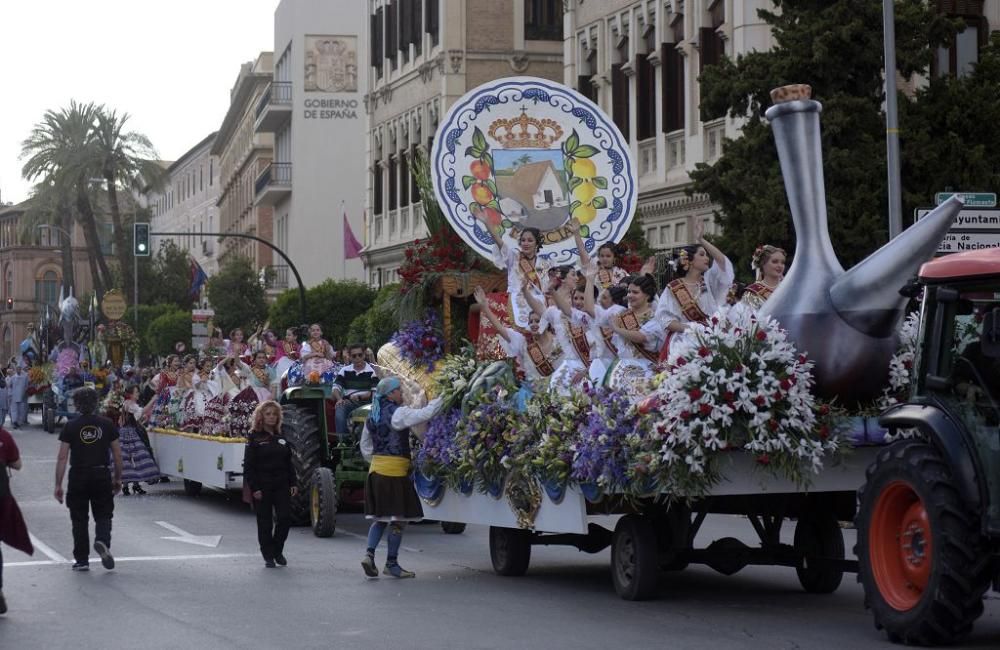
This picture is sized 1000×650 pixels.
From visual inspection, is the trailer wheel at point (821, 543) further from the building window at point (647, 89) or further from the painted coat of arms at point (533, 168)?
the building window at point (647, 89)

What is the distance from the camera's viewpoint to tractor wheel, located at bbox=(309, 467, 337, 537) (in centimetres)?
1983

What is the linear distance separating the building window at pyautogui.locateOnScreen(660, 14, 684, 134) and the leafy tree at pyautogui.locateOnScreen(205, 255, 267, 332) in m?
38.7

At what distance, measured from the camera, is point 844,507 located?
13211 mm

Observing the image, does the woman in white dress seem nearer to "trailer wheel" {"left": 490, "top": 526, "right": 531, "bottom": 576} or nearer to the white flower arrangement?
"trailer wheel" {"left": 490, "top": 526, "right": 531, "bottom": 576}

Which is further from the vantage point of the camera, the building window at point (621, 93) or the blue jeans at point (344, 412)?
the building window at point (621, 93)

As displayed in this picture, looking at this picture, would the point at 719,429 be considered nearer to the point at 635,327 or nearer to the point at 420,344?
the point at 635,327

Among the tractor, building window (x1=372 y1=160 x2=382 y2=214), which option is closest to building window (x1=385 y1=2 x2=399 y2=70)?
building window (x1=372 y1=160 x2=382 y2=214)

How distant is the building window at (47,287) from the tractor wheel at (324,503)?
144401mm

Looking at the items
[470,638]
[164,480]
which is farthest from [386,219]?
[470,638]

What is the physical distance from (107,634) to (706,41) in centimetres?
2603

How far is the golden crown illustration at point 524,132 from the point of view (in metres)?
18.1

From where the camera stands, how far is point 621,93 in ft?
135

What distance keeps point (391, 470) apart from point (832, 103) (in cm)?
1149

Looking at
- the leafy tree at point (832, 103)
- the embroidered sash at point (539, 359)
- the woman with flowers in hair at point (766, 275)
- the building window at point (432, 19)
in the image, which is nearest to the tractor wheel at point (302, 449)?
the embroidered sash at point (539, 359)
